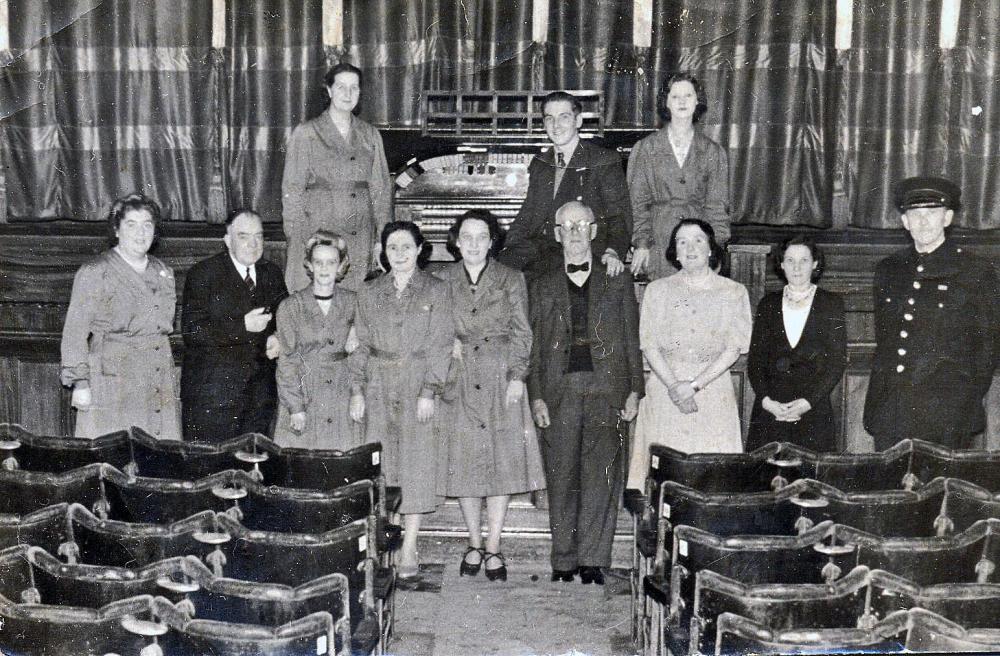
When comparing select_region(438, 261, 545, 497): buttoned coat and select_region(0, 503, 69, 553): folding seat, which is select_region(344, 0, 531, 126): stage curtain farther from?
select_region(0, 503, 69, 553): folding seat

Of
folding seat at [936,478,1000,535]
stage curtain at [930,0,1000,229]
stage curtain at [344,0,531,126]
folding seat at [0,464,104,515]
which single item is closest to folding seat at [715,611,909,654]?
folding seat at [936,478,1000,535]

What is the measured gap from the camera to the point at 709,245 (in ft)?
13.1

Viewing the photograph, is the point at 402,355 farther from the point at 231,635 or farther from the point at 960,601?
the point at 960,601

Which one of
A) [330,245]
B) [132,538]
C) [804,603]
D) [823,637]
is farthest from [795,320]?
[132,538]

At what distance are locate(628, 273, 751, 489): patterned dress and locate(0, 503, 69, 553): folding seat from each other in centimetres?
243

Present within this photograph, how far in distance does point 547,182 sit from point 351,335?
115 centimetres

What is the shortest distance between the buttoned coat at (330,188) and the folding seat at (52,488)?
1.83 meters

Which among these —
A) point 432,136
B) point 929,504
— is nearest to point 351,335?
point 432,136

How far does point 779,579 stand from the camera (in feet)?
7.65

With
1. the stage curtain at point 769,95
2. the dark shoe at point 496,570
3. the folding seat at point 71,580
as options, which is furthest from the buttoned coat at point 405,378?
the stage curtain at point 769,95

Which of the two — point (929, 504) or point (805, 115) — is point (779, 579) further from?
point (805, 115)

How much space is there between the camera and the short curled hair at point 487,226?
4.02 metres

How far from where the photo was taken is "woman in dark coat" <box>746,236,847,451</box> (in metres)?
4.00

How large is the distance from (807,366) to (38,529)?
3.04 metres
